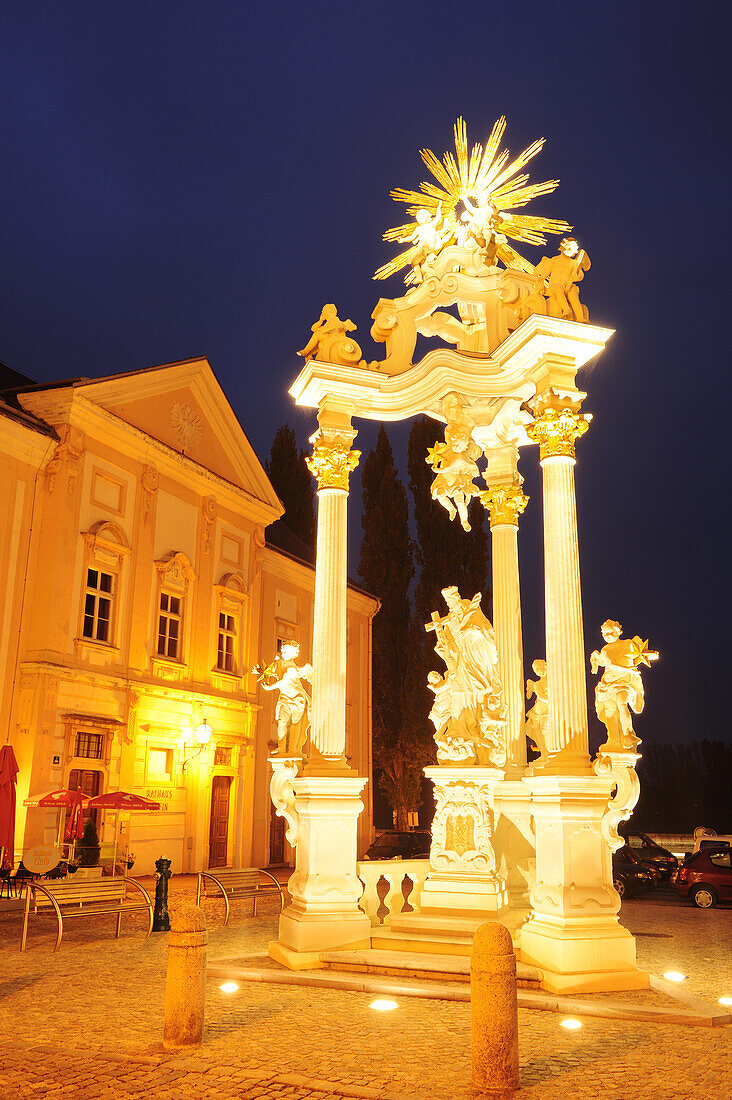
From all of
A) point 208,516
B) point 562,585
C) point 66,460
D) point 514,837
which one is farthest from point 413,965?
point 208,516

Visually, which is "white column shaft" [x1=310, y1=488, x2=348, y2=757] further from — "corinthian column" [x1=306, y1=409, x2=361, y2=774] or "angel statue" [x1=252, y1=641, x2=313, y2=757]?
"angel statue" [x1=252, y1=641, x2=313, y2=757]

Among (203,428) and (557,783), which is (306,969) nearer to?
(557,783)

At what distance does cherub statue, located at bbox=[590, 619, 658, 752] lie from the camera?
9.10m

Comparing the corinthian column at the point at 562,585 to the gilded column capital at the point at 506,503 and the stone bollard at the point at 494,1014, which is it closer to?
the gilded column capital at the point at 506,503

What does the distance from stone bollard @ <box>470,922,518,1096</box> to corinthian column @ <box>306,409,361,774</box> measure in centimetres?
456

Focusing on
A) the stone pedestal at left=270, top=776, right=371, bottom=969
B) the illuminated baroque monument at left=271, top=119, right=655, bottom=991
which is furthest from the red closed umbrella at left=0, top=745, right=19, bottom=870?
the stone pedestal at left=270, top=776, right=371, bottom=969

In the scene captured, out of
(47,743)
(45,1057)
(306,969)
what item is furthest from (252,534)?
(45,1057)

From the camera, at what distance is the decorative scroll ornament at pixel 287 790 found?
10047 millimetres

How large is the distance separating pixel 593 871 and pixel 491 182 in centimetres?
813

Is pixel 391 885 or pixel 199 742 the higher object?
pixel 199 742

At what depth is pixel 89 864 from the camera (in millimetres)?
18000

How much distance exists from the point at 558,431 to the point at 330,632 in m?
3.45

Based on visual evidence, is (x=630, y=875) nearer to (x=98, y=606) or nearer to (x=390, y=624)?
(x=98, y=606)

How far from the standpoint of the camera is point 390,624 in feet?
121
